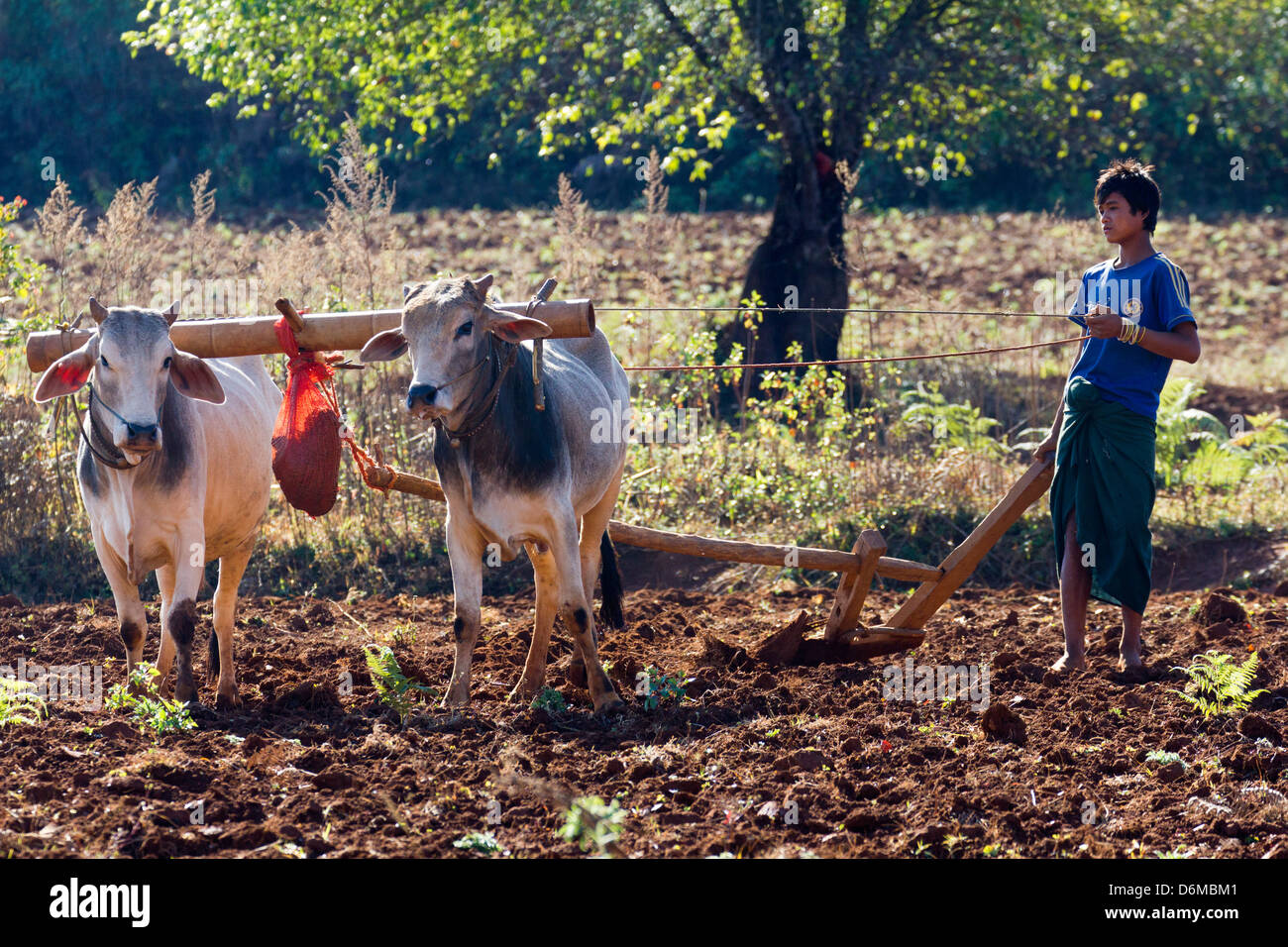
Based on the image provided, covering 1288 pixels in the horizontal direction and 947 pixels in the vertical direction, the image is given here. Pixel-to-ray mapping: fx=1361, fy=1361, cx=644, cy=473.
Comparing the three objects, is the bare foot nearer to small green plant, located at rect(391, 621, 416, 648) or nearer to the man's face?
the man's face

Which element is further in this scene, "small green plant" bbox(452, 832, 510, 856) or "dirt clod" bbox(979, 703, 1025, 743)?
"dirt clod" bbox(979, 703, 1025, 743)

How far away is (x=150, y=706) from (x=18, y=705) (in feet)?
1.46

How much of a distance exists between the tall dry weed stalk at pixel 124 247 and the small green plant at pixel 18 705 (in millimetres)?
4066

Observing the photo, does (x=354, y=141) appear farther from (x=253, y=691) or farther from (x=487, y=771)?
(x=487, y=771)

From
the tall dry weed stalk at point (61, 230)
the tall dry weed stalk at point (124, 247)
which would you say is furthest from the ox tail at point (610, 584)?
the tall dry weed stalk at point (61, 230)

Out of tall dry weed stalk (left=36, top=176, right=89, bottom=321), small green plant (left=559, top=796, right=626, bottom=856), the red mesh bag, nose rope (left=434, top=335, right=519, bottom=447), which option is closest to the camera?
small green plant (left=559, top=796, right=626, bottom=856)

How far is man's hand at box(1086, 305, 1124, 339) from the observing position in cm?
532

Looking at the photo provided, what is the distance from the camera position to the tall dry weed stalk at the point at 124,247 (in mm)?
8609

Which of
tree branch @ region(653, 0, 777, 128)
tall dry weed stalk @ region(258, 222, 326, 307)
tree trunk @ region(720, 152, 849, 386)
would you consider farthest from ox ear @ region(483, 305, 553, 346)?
tree branch @ region(653, 0, 777, 128)

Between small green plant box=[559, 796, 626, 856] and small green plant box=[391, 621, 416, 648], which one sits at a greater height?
small green plant box=[559, 796, 626, 856]

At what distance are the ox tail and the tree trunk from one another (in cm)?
516

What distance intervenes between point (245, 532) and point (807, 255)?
6.88 meters

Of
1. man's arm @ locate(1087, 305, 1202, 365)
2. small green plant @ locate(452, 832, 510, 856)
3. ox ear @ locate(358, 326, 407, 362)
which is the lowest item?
small green plant @ locate(452, 832, 510, 856)

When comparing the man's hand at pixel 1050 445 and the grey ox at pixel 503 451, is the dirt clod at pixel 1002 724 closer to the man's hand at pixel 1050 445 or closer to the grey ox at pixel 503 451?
the grey ox at pixel 503 451
